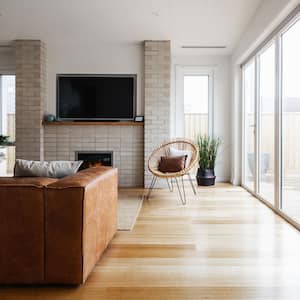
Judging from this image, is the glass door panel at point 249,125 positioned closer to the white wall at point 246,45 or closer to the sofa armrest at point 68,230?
the white wall at point 246,45

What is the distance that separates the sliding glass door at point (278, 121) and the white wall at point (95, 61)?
6.19 ft

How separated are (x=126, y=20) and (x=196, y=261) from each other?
3.79 meters

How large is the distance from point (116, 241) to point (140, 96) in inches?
142

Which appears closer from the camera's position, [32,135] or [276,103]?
[276,103]

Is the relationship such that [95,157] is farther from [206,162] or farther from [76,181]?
[76,181]

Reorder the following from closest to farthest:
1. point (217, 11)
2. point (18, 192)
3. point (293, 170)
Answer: point (18, 192)
point (293, 170)
point (217, 11)

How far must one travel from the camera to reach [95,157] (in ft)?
20.1

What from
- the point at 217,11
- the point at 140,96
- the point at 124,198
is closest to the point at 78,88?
the point at 140,96

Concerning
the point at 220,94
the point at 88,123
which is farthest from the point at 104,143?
the point at 220,94

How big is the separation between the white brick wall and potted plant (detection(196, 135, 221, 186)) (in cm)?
103

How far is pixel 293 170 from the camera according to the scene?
138 inches

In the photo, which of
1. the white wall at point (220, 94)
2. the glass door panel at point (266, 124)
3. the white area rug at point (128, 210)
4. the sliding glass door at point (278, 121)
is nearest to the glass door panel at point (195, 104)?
the white wall at point (220, 94)

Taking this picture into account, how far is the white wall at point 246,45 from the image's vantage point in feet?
12.0

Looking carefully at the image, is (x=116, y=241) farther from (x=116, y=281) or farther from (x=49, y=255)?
(x=49, y=255)
